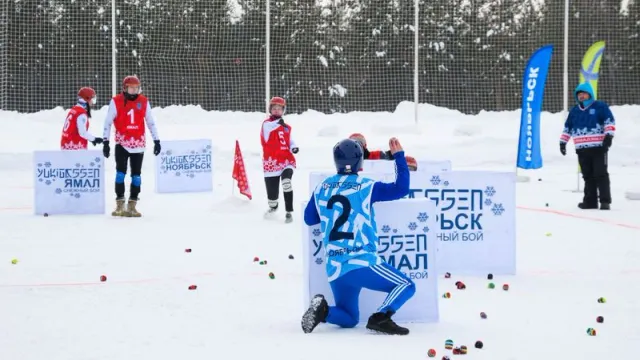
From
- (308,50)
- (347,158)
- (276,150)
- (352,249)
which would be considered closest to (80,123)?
(276,150)

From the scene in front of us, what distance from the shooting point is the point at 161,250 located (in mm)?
8812

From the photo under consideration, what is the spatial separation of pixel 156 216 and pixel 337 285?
648cm

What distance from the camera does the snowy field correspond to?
518 cm

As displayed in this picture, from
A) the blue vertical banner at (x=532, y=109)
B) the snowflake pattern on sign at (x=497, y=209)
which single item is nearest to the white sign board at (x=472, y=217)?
the snowflake pattern on sign at (x=497, y=209)

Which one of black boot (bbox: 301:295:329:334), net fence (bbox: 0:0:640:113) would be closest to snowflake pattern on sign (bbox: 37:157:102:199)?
black boot (bbox: 301:295:329:334)

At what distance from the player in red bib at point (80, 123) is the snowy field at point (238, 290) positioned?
1047mm

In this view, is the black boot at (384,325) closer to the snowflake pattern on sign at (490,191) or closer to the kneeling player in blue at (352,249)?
the kneeling player in blue at (352,249)

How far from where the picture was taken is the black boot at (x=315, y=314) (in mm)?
5402

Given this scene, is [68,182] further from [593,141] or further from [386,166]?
[593,141]

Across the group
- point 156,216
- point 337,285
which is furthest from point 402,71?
point 337,285

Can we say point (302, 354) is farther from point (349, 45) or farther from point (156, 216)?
point (349, 45)

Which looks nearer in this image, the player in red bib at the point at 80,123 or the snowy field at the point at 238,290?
the snowy field at the point at 238,290

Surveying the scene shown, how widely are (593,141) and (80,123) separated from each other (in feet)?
21.9

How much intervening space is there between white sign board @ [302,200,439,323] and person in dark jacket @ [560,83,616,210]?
7174 millimetres
